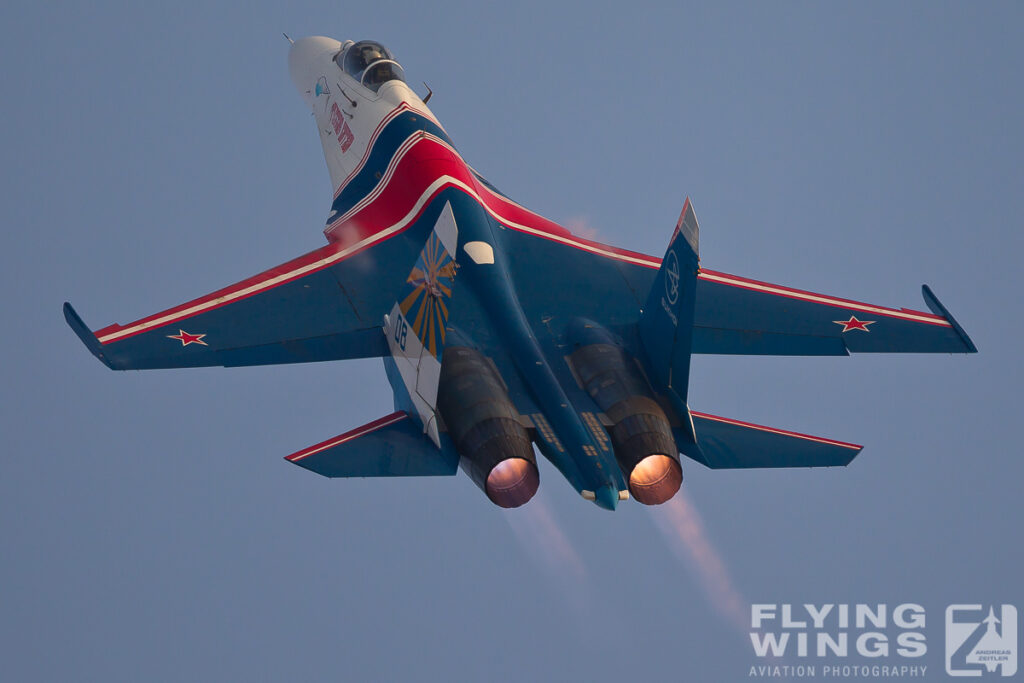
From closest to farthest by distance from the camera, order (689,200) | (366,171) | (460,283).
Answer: (689,200)
(460,283)
(366,171)

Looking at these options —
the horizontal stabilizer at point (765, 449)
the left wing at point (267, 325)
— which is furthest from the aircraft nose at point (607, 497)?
the left wing at point (267, 325)

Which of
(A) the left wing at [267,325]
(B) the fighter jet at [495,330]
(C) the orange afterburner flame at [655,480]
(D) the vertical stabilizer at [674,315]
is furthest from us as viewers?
(A) the left wing at [267,325]

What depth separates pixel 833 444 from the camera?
26625 millimetres

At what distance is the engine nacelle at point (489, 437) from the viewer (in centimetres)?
2588

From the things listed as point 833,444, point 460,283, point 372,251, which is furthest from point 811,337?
point 372,251

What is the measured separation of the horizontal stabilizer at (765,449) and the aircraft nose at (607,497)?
6.47 feet

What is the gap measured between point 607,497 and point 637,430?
1.52 metres

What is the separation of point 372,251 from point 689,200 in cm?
795

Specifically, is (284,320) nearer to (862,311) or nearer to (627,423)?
(627,423)

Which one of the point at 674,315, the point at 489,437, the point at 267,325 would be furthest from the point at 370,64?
the point at 489,437

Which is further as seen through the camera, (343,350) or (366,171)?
(366,171)

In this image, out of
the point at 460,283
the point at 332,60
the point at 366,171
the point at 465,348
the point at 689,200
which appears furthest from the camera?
the point at 332,60

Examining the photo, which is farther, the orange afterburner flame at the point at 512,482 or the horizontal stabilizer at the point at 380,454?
the orange afterburner flame at the point at 512,482

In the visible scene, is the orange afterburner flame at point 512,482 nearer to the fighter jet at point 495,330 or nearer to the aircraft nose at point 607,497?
the fighter jet at point 495,330
